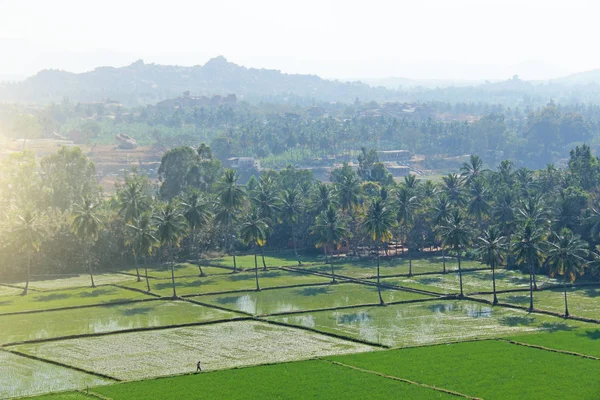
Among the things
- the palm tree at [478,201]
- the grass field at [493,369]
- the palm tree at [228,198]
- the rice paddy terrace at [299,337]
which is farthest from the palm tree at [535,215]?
the palm tree at [228,198]

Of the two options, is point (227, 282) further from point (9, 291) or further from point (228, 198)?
point (9, 291)

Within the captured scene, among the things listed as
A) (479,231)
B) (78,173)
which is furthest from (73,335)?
(78,173)

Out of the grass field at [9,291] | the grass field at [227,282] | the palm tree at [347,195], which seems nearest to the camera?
the grass field at [9,291]

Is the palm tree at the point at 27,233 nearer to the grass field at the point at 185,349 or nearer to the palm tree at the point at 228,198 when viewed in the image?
the palm tree at the point at 228,198

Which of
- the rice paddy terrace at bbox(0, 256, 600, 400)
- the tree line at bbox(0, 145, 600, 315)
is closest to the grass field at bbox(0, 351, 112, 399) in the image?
the rice paddy terrace at bbox(0, 256, 600, 400)

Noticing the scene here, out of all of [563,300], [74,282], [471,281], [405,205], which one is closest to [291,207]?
[405,205]

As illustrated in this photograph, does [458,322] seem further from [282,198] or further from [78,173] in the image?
[78,173]
